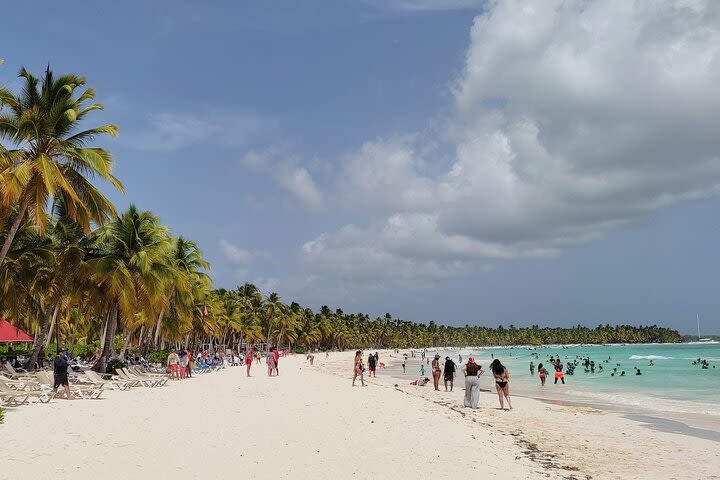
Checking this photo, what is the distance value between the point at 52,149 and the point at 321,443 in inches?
589

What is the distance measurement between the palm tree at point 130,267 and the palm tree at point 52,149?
7750 millimetres

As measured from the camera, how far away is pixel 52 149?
19.0 meters

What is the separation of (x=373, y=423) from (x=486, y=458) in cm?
401

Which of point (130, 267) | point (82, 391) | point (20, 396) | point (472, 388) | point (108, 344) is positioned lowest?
point (82, 391)

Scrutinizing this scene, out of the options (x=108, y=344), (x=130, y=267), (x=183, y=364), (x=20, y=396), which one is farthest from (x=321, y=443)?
(x=183, y=364)

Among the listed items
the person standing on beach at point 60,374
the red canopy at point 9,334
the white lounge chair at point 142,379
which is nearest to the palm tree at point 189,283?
the red canopy at point 9,334

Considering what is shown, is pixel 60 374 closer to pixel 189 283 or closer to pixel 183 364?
pixel 183 364

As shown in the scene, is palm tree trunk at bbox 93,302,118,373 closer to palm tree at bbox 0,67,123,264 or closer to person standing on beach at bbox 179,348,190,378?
person standing on beach at bbox 179,348,190,378

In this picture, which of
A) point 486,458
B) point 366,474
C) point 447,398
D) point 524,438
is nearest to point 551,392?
point 447,398

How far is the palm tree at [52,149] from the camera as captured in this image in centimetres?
1730

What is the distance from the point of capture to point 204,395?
1984cm

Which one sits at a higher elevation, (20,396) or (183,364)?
(20,396)

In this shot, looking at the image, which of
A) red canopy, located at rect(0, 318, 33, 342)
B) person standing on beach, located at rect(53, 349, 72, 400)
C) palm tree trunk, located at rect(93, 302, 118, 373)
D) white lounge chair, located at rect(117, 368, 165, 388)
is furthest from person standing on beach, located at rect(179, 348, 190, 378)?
person standing on beach, located at rect(53, 349, 72, 400)

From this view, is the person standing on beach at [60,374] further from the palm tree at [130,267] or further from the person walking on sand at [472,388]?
the person walking on sand at [472,388]
